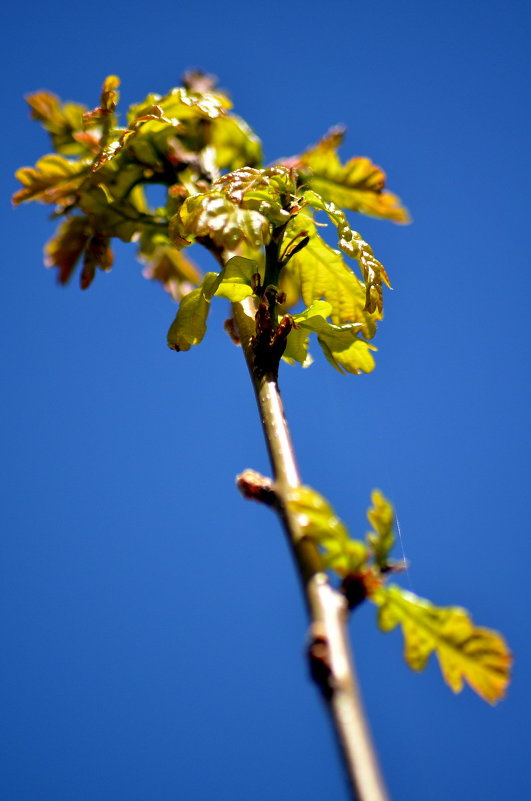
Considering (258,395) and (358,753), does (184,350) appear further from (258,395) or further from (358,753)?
(358,753)

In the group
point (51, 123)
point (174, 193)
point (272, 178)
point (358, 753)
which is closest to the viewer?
point (358, 753)

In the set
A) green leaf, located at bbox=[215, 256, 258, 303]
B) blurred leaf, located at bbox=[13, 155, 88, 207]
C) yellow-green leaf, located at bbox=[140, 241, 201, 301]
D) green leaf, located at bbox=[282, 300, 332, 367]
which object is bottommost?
green leaf, located at bbox=[282, 300, 332, 367]

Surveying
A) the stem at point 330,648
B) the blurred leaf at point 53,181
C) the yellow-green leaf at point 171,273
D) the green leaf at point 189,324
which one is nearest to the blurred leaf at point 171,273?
the yellow-green leaf at point 171,273

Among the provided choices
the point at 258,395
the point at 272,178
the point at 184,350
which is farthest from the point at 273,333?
the point at 272,178

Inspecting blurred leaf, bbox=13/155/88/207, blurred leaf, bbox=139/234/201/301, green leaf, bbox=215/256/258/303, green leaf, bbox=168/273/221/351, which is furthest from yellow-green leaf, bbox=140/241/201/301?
green leaf, bbox=215/256/258/303

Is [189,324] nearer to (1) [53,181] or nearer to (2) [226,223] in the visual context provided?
(2) [226,223]

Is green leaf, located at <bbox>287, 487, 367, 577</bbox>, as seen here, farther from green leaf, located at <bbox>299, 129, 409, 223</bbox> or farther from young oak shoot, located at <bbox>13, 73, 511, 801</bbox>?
green leaf, located at <bbox>299, 129, 409, 223</bbox>
